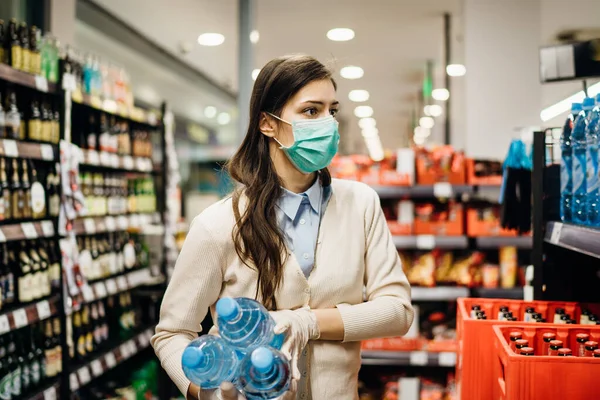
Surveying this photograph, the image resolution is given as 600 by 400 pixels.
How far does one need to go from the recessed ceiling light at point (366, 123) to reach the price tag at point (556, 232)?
15929 millimetres

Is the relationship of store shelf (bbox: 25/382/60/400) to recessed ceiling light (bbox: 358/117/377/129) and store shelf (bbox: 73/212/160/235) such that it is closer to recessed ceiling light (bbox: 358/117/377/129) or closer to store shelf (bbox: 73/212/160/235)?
store shelf (bbox: 73/212/160/235)

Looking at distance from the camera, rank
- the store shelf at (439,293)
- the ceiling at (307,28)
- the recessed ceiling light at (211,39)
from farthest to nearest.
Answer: the recessed ceiling light at (211,39) < the ceiling at (307,28) < the store shelf at (439,293)

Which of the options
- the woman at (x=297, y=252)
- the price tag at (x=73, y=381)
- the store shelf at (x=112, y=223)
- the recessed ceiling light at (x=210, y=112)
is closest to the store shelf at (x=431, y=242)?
the store shelf at (x=112, y=223)

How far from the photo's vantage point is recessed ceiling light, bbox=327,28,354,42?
325 inches

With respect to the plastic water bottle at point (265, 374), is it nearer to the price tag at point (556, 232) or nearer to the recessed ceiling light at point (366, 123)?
the price tag at point (556, 232)

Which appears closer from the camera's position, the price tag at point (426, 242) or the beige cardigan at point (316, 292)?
the beige cardigan at point (316, 292)

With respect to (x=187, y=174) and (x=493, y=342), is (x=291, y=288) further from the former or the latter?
(x=187, y=174)

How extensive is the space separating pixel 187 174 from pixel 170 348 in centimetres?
1008

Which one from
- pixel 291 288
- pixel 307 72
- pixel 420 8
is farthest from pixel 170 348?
pixel 420 8

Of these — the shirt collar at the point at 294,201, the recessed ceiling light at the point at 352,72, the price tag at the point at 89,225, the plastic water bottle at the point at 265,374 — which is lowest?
Answer: the plastic water bottle at the point at 265,374

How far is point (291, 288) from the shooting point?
5.69ft

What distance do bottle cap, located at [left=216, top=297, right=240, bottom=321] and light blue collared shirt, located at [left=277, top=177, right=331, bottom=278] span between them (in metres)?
0.46

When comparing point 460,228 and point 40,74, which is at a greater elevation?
point 40,74

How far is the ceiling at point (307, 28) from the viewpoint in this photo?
7.16 m
